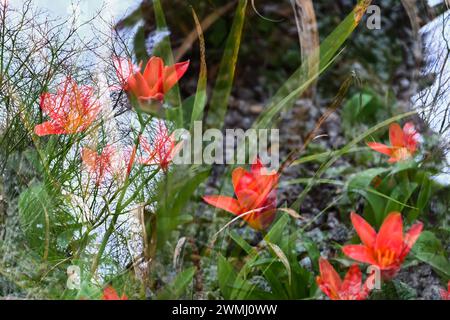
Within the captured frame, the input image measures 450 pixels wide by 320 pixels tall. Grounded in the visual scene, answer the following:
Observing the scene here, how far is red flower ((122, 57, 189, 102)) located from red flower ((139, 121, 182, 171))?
0.16ft

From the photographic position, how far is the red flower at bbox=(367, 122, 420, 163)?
0.98m

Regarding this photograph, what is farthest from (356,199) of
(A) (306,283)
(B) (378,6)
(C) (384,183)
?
(B) (378,6)

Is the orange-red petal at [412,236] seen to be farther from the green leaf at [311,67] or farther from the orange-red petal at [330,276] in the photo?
the green leaf at [311,67]

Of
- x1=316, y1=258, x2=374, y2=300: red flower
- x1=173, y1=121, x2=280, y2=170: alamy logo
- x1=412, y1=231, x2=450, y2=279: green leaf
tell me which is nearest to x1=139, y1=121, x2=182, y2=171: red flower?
x1=173, y1=121, x2=280, y2=170: alamy logo

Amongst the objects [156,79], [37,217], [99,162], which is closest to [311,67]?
[156,79]

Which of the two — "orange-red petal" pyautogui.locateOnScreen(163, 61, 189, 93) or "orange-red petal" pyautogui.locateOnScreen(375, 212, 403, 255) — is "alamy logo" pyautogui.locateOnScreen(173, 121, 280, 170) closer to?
"orange-red petal" pyautogui.locateOnScreen(163, 61, 189, 93)

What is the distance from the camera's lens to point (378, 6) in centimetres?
110

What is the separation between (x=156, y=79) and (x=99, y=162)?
18 centimetres

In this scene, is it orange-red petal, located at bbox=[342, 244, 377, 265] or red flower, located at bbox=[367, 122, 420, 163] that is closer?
orange-red petal, located at bbox=[342, 244, 377, 265]

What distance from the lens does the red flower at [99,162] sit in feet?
3.28

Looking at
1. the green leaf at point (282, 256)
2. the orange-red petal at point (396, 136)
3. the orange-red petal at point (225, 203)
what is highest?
the orange-red petal at point (396, 136)

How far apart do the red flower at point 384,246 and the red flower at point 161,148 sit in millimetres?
293

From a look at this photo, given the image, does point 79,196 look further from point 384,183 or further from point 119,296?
point 384,183

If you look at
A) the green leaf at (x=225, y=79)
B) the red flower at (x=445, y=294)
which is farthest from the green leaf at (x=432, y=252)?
the green leaf at (x=225, y=79)
